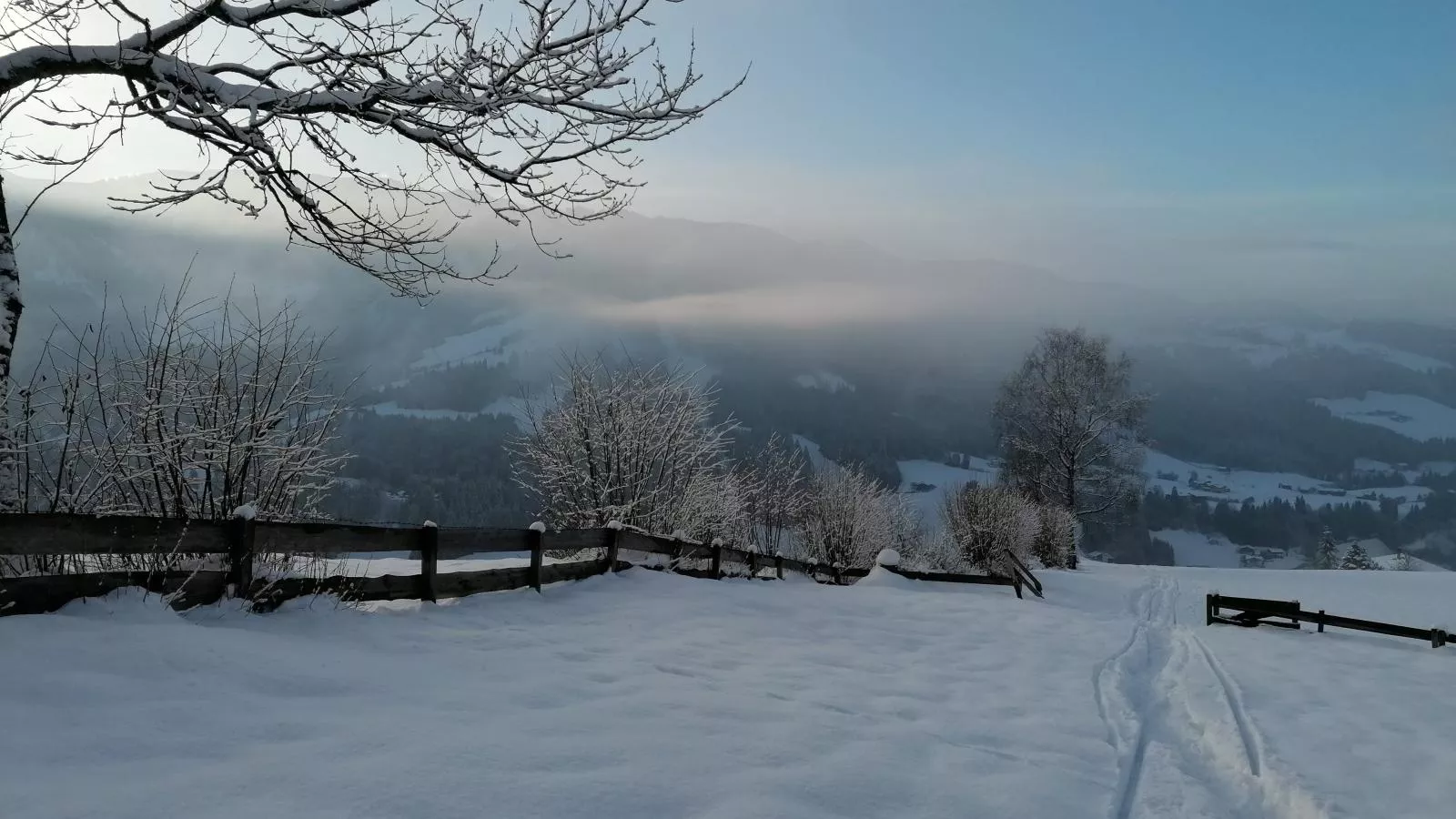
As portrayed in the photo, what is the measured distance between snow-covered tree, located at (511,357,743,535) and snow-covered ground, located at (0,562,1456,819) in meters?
8.97

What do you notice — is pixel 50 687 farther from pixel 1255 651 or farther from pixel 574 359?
pixel 574 359

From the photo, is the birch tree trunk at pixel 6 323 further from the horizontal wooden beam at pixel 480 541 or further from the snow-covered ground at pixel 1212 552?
the snow-covered ground at pixel 1212 552

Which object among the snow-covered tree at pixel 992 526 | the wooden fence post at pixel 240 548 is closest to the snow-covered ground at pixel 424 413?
the snow-covered tree at pixel 992 526

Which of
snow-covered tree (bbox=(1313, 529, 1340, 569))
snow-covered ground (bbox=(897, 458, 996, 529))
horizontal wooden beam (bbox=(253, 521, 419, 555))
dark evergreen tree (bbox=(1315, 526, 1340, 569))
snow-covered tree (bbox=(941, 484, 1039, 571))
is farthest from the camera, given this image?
snow-covered ground (bbox=(897, 458, 996, 529))

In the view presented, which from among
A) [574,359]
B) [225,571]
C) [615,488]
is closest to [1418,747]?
[225,571]

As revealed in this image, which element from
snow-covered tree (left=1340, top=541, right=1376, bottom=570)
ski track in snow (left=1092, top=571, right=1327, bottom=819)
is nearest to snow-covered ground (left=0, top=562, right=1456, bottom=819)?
ski track in snow (left=1092, top=571, right=1327, bottom=819)

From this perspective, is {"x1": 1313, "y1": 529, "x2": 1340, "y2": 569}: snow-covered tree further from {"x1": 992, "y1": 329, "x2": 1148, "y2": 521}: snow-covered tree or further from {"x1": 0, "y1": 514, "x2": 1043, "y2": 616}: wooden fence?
{"x1": 0, "y1": 514, "x2": 1043, "y2": 616}: wooden fence

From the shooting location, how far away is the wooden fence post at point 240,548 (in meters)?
5.12

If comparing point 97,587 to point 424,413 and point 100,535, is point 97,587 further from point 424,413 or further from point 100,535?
point 424,413

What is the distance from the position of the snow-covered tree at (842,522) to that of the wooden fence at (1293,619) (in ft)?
55.8

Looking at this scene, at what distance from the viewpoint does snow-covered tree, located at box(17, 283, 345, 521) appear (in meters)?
5.54

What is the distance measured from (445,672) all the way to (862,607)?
6.87 metres

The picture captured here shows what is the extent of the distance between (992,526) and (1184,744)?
84.1ft

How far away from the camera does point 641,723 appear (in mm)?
4066
